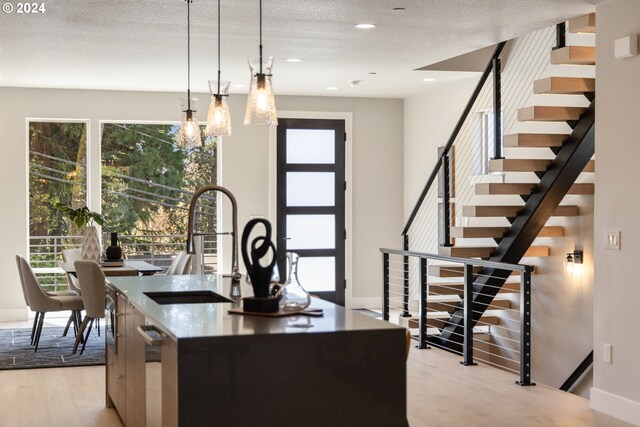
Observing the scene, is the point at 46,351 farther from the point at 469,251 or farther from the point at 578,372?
the point at 578,372

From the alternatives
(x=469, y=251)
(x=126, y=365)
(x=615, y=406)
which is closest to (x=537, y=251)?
(x=469, y=251)

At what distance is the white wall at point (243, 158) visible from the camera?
10.1 m

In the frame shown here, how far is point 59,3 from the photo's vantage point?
5.71m

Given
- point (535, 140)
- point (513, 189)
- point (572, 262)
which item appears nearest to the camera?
point (535, 140)

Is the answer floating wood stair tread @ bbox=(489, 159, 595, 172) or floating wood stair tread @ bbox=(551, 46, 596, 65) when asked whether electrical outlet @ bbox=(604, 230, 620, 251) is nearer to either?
floating wood stair tread @ bbox=(489, 159, 595, 172)

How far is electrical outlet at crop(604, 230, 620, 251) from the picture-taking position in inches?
215

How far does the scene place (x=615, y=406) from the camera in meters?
5.44

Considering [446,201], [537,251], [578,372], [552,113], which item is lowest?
[578,372]

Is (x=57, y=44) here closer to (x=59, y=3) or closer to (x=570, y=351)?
(x=59, y=3)

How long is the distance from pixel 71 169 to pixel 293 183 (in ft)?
8.91

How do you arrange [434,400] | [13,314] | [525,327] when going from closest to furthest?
[434,400] < [525,327] < [13,314]

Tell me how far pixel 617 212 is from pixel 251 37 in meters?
3.15

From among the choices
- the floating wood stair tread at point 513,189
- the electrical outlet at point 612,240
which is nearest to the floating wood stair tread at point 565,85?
the floating wood stair tread at point 513,189

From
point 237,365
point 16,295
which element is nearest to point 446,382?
point 237,365
